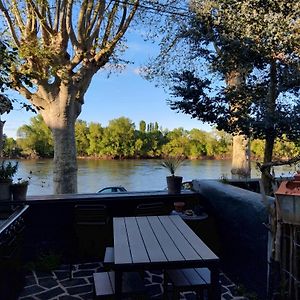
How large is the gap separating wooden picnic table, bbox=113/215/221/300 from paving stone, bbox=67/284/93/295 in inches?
32.3

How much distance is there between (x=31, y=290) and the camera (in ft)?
10.9

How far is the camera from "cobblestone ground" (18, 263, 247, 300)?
3.20 m

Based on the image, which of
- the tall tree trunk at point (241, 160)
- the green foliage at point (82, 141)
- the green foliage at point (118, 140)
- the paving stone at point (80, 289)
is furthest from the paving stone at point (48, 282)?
the green foliage at point (82, 141)

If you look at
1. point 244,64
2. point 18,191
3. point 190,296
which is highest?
point 244,64

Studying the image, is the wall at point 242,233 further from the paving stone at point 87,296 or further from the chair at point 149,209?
the paving stone at point 87,296

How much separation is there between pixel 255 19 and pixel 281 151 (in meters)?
2.06

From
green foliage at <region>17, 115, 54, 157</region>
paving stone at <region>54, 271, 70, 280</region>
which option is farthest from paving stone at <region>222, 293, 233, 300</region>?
green foliage at <region>17, 115, 54, 157</region>

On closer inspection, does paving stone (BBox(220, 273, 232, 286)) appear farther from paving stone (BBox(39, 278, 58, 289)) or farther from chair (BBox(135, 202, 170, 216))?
paving stone (BBox(39, 278, 58, 289))

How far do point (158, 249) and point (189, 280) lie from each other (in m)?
0.32

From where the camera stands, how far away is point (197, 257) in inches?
81.7

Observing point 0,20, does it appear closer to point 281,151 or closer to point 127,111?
point 281,151

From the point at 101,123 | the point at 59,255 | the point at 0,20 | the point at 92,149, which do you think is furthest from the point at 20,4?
the point at 101,123

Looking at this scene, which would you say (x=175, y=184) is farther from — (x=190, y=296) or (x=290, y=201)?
(x=290, y=201)

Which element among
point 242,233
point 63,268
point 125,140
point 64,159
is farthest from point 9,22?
point 125,140
